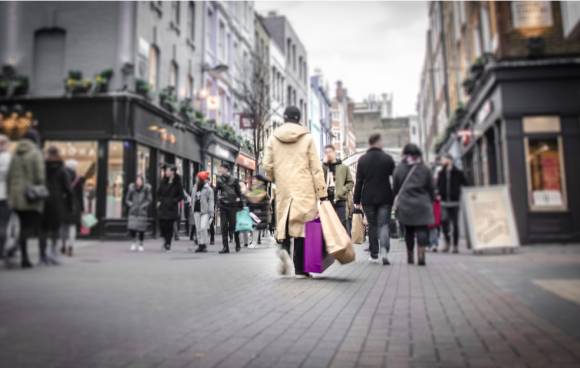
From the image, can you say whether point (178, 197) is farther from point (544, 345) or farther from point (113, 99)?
point (544, 345)

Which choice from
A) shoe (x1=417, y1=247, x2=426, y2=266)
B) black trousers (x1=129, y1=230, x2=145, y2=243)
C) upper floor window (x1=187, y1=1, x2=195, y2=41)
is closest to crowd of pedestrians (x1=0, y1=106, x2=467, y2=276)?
black trousers (x1=129, y1=230, x2=145, y2=243)

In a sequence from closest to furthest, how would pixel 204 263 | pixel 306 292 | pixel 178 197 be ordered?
1. pixel 178 197
2. pixel 204 263
3. pixel 306 292

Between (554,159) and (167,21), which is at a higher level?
(167,21)

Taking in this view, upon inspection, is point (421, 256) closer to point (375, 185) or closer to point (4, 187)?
point (375, 185)

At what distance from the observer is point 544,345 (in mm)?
2404

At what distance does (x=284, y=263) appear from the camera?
1653 millimetres

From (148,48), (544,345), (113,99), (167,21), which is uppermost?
(167,21)

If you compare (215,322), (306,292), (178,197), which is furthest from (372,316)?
(178,197)

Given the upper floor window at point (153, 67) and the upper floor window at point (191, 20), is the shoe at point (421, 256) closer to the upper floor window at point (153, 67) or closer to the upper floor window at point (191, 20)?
the upper floor window at point (191, 20)

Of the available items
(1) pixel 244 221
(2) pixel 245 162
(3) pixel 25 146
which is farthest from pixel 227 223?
(3) pixel 25 146

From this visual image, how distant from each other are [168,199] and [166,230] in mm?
103

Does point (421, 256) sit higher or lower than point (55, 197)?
lower

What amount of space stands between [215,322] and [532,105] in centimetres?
106

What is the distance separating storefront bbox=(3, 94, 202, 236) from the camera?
0.82 meters
